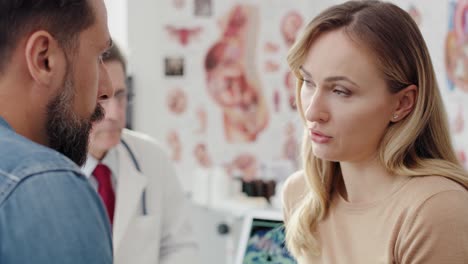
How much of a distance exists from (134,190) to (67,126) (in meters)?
1.01

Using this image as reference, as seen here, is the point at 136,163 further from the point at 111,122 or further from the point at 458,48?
the point at 458,48

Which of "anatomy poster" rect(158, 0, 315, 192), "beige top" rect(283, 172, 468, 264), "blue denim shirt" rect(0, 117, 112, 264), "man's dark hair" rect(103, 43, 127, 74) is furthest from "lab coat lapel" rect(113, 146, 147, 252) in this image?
"anatomy poster" rect(158, 0, 315, 192)

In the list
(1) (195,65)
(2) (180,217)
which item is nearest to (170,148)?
(1) (195,65)

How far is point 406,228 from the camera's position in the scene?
126cm

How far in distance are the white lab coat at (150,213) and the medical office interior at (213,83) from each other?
3.02 feet

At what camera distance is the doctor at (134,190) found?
1.96m

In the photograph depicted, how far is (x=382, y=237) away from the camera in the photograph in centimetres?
130

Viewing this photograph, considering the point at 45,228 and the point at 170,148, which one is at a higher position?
the point at 45,228

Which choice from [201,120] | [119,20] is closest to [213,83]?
[201,120]

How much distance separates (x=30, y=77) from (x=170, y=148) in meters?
2.57

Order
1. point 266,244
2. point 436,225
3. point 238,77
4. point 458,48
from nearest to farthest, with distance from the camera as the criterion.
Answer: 1. point 436,225
2. point 266,244
3. point 458,48
4. point 238,77

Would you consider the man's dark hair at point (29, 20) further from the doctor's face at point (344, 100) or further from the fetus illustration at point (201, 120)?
the fetus illustration at point (201, 120)

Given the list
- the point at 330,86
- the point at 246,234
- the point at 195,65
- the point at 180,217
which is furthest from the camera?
the point at 195,65

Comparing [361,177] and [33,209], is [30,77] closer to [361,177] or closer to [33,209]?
[33,209]
